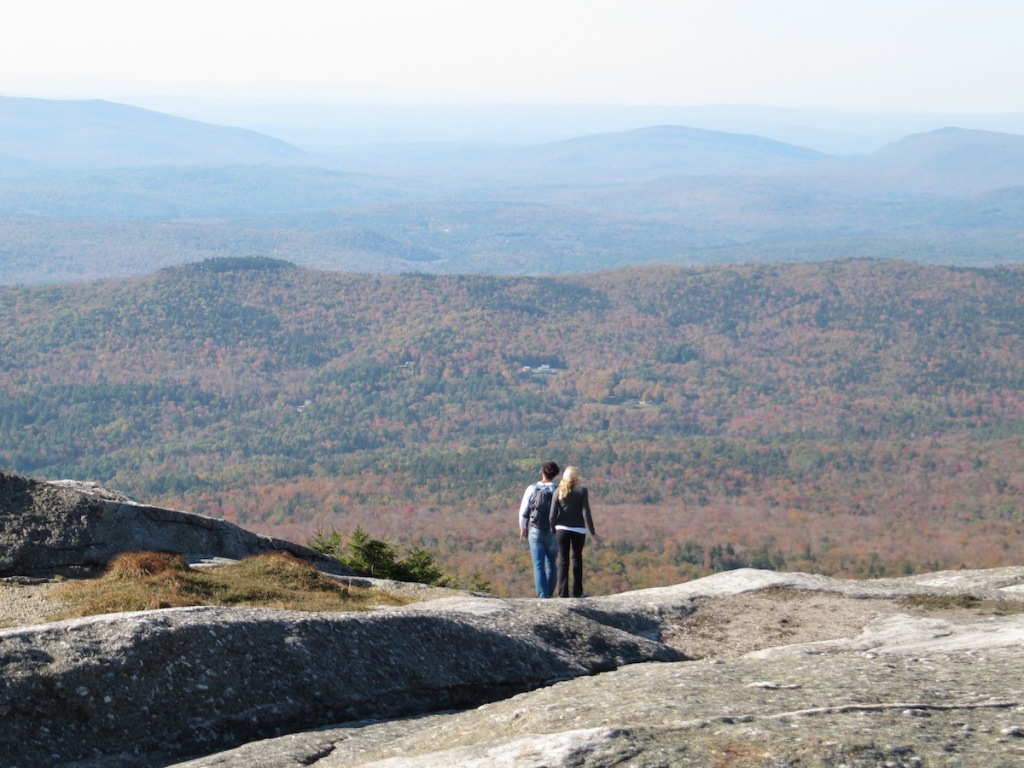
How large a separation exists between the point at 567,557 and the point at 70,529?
703 cm

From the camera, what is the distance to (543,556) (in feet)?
55.3

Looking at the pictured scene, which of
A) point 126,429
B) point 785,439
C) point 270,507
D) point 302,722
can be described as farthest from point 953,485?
point 302,722

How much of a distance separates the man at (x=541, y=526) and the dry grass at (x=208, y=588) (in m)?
2.90

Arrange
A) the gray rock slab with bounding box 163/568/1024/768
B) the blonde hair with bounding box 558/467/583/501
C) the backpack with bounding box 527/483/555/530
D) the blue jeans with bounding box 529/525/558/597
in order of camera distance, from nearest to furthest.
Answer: the gray rock slab with bounding box 163/568/1024/768 < the blonde hair with bounding box 558/467/583/501 < the backpack with bounding box 527/483/555/530 < the blue jeans with bounding box 529/525/558/597

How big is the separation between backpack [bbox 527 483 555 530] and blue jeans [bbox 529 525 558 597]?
108 mm

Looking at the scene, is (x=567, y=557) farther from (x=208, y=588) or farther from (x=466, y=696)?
(x=208, y=588)

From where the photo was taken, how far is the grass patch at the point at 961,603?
1609cm

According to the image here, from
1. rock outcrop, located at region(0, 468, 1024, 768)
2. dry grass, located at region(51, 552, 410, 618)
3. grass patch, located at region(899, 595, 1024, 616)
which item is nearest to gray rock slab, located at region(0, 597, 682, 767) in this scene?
rock outcrop, located at region(0, 468, 1024, 768)

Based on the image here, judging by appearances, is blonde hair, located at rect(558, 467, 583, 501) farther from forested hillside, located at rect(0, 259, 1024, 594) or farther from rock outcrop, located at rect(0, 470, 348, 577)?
forested hillside, located at rect(0, 259, 1024, 594)

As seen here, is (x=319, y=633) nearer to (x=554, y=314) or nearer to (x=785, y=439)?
(x=785, y=439)

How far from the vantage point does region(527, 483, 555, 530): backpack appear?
1655 centimetres

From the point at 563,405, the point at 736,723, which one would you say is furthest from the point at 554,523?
the point at 563,405

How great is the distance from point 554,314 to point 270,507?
96904 millimetres

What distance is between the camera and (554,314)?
587 feet
